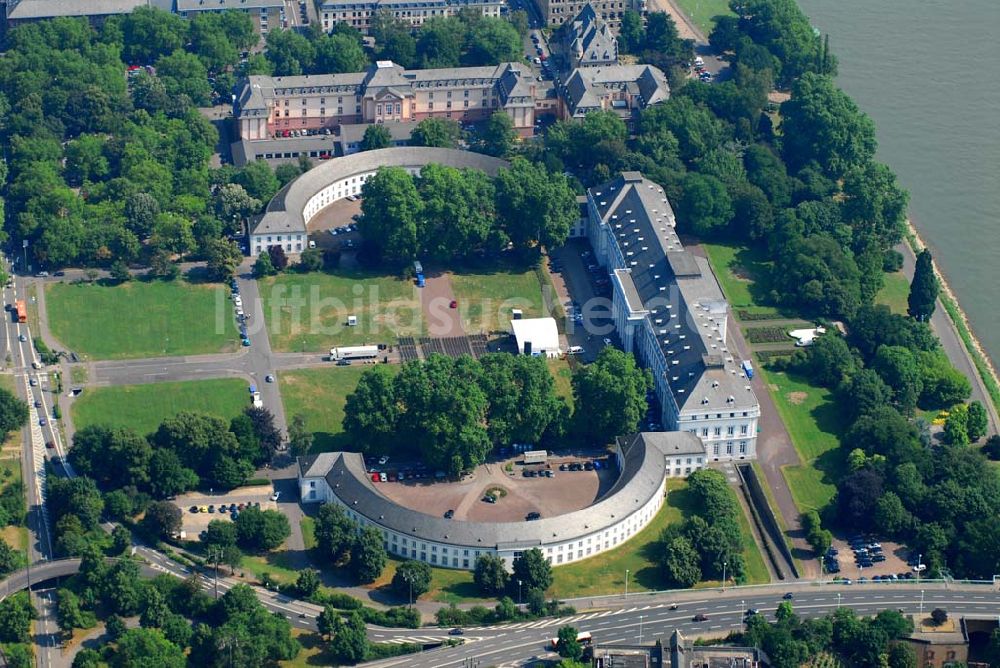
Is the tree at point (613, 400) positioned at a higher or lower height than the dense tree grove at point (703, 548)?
higher

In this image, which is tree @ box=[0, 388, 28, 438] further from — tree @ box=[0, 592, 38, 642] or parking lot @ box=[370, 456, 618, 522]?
parking lot @ box=[370, 456, 618, 522]

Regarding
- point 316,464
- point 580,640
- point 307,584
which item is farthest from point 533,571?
point 316,464

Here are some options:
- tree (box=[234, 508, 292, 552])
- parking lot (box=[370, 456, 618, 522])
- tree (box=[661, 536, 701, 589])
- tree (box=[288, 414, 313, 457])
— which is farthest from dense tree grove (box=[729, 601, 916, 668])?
tree (box=[288, 414, 313, 457])

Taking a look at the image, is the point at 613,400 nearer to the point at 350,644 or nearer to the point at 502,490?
the point at 502,490

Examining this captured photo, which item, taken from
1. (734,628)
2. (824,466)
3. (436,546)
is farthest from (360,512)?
(824,466)

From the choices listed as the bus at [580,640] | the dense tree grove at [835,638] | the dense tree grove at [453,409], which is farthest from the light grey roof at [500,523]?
the dense tree grove at [835,638]

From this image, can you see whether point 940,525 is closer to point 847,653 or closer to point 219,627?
point 847,653

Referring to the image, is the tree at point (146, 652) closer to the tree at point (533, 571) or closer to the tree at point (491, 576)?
the tree at point (491, 576)
